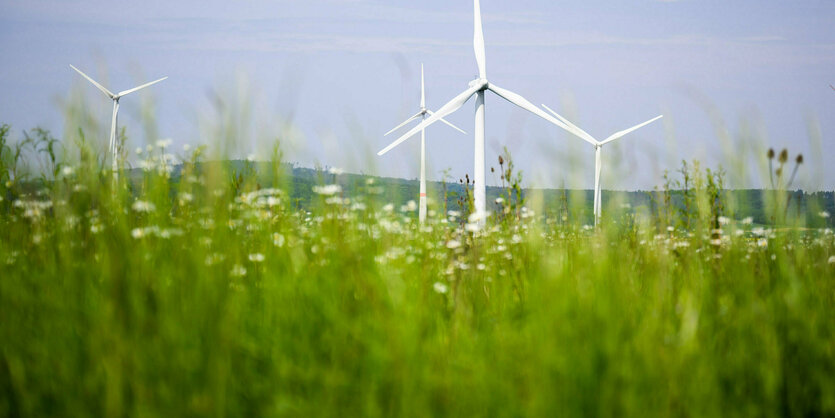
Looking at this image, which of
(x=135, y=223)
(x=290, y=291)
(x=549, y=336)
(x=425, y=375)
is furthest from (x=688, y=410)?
(x=135, y=223)

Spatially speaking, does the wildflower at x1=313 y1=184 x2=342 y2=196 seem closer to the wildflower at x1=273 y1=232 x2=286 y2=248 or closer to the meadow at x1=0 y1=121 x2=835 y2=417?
the meadow at x1=0 y1=121 x2=835 y2=417

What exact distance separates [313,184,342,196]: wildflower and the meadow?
0.08 ft

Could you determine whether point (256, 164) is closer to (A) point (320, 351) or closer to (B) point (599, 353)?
(A) point (320, 351)

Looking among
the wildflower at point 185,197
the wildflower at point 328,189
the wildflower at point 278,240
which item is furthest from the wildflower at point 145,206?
the wildflower at point 328,189

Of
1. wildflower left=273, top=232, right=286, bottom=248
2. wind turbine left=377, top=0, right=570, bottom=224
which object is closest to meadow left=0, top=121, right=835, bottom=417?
wildflower left=273, top=232, right=286, bottom=248

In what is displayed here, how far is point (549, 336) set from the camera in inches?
111

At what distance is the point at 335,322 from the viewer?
3148mm

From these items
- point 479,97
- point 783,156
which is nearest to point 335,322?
point 783,156

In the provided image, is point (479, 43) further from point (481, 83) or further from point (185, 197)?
point (185, 197)

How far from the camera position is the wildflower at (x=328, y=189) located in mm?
4344

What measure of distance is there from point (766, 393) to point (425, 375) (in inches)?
74.9

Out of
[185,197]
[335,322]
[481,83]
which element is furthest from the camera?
[481,83]

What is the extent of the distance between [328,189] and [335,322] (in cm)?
154

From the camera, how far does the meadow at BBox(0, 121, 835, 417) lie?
274 cm
